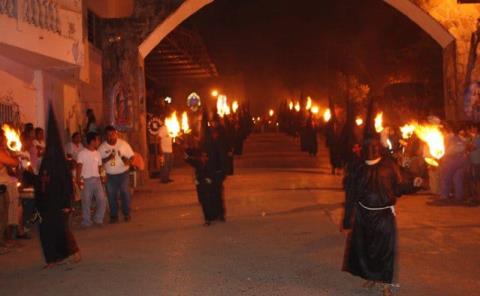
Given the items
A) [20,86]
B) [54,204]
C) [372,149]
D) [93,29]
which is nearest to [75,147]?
[20,86]

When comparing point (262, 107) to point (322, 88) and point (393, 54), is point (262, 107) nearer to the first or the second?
point (322, 88)

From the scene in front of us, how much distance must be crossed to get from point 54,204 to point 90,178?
335cm

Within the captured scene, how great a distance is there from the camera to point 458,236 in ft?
33.8

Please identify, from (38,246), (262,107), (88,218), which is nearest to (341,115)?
(88,218)

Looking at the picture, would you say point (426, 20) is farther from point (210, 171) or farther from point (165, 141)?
point (210, 171)

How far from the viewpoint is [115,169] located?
1273 centimetres

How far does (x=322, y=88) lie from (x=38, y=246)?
138 feet

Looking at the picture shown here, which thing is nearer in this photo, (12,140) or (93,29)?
(12,140)

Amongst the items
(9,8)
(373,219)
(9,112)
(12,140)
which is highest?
(9,8)

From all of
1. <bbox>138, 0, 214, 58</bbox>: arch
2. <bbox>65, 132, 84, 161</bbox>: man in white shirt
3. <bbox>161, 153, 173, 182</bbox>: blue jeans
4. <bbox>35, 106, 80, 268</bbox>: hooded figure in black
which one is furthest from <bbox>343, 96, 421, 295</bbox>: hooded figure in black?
<bbox>161, 153, 173, 182</bbox>: blue jeans

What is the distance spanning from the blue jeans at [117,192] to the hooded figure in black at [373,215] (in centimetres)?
641

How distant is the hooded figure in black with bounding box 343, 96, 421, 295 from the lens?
700 centimetres

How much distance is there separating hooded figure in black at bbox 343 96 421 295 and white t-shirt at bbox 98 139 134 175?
6.40m

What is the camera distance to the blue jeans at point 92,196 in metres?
12.3
